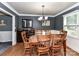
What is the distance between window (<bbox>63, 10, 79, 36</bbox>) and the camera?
16.2 feet

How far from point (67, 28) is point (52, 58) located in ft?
16.8

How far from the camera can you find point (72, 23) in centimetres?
555

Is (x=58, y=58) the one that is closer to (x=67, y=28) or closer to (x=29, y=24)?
(x=67, y=28)

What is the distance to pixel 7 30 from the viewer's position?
778 centimetres

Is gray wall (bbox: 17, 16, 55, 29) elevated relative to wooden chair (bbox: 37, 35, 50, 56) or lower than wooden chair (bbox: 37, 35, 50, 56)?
elevated

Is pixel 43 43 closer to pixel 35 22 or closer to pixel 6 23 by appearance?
pixel 6 23

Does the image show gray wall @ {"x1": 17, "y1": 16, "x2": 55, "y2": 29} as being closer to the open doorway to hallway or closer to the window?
the open doorway to hallway

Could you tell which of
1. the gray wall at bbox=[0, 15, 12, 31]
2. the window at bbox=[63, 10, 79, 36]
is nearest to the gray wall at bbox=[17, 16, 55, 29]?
the gray wall at bbox=[0, 15, 12, 31]

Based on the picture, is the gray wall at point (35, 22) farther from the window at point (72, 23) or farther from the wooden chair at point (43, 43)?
the wooden chair at point (43, 43)

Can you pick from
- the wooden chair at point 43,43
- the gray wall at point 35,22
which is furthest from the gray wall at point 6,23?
the wooden chair at point 43,43

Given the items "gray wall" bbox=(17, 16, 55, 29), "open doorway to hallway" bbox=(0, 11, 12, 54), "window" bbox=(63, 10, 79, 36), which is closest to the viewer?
"window" bbox=(63, 10, 79, 36)

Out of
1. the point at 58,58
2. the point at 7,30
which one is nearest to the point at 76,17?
the point at 58,58

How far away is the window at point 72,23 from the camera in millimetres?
4938

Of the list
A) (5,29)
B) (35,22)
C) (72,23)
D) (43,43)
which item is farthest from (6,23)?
(43,43)
